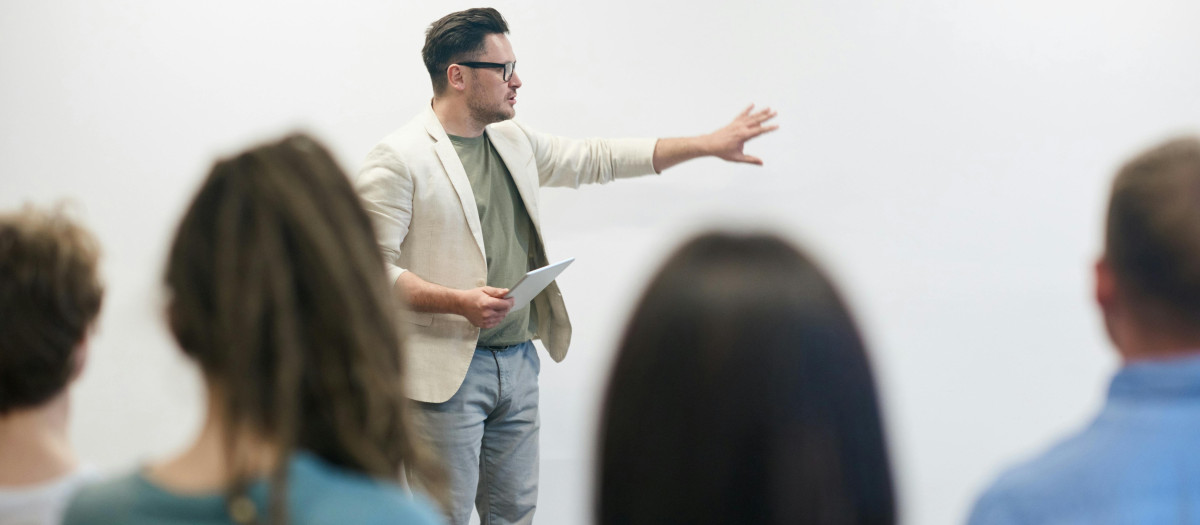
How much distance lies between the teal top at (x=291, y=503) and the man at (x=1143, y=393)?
53 cm

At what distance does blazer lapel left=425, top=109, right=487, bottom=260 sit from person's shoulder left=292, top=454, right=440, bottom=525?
4.99ft

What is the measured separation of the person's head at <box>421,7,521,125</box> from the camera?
94.0 inches

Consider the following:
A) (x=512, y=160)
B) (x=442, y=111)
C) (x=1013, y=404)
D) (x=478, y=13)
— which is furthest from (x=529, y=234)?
(x=1013, y=404)

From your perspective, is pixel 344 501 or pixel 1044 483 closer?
pixel 344 501

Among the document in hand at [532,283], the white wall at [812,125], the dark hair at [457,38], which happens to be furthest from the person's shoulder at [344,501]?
the white wall at [812,125]

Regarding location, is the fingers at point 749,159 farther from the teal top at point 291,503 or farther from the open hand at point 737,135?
the teal top at point 291,503

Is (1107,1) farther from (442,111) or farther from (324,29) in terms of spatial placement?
(324,29)

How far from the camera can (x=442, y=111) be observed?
2.43 meters

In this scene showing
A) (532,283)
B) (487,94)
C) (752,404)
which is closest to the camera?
(752,404)

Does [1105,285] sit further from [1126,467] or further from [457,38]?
[457,38]

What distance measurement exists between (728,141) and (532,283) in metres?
0.70

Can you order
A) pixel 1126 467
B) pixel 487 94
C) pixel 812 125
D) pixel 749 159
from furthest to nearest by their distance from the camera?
pixel 812 125 → pixel 749 159 → pixel 487 94 → pixel 1126 467

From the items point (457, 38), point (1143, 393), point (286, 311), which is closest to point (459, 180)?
point (457, 38)

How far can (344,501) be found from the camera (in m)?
0.75
